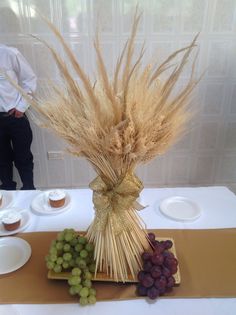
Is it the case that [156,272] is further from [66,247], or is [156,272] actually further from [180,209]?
[180,209]

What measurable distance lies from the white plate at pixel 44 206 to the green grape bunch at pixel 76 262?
0.93 feet

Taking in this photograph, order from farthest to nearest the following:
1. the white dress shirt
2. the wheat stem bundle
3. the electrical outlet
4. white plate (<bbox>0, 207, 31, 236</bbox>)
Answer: the electrical outlet → the white dress shirt → white plate (<bbox>0, 207, 31, 236</bbox>) → the wheat stem bundle

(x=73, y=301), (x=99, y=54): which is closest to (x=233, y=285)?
(x=73, y=301)

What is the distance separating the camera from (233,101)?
8.02 feet

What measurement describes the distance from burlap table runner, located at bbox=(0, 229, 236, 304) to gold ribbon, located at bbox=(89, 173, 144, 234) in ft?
0.62

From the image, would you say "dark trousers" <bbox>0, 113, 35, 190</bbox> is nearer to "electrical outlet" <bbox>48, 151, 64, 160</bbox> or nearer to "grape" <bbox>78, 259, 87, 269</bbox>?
"electrical outlet" <bbox>48, 151, 64, 160</bbox>

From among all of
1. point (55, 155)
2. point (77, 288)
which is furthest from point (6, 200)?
point (55, 155)

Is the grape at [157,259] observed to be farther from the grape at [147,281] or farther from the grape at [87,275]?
the grape at [87,275]

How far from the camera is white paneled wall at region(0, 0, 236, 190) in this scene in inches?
83.6

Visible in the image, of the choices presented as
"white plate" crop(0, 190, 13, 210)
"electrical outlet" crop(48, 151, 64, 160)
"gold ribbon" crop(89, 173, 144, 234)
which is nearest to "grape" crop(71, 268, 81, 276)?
"gold ribbon" crop(89, 173, 144, 234)

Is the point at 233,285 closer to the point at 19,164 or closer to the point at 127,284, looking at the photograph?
the point at 127,284

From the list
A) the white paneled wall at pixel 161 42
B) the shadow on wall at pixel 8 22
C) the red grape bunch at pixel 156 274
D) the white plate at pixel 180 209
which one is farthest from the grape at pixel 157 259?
the shadow on wall at pixel 8 22

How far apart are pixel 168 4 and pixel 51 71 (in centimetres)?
98

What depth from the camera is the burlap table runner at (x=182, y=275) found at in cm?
83
